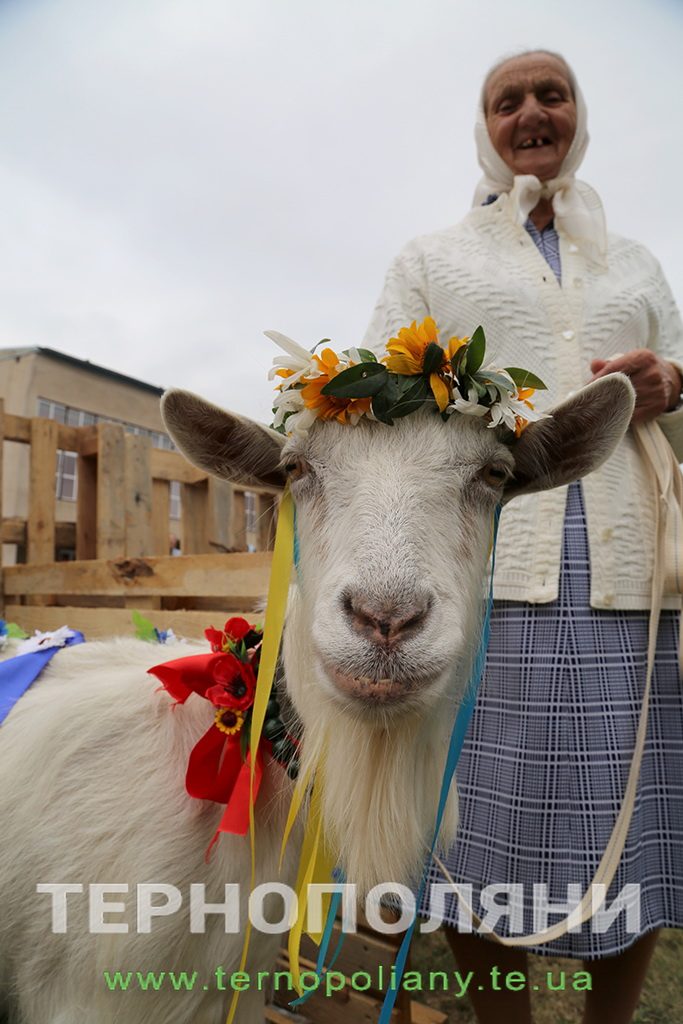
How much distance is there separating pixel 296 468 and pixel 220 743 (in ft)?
2.33

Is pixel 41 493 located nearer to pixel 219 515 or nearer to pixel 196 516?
pixel 196 516

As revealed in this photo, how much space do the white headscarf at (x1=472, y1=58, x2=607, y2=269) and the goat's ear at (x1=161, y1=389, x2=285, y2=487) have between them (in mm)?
1294

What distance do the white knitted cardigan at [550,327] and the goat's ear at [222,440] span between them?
0.76 metres

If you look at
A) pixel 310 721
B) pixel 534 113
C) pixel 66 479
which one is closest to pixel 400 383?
pixel 310 721

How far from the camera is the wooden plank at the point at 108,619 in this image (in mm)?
3125

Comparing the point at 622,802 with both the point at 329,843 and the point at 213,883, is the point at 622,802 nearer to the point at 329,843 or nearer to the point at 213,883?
the point at 329,843

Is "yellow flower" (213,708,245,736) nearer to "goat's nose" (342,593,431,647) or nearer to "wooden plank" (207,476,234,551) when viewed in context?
"goat's nose" (342,593,431,647)

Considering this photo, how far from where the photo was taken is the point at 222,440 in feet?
5.27

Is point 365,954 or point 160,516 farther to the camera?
point 160,516

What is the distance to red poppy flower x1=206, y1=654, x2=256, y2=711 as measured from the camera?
158 centimetres

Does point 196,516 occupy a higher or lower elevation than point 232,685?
higher

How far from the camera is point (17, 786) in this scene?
1729 mm

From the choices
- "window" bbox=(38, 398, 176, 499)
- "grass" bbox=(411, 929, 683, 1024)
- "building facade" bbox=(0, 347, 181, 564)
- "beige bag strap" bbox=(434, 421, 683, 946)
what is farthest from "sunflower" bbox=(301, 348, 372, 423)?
Result: "window" bbox=(38, 398, 176, 499)

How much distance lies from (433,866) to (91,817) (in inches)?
40.0
